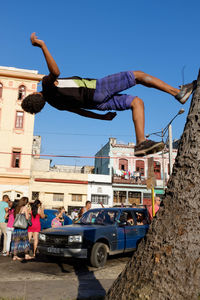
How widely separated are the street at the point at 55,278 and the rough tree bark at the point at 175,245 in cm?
237

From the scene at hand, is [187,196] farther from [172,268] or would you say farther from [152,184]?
[152,184]

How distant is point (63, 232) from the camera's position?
8.14m

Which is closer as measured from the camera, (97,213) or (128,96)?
(128,96)

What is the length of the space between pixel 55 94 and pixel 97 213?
21.1ft

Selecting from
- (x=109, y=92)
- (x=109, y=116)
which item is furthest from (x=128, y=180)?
(x=109, y=92)

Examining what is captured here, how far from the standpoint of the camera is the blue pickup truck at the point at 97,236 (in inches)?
310

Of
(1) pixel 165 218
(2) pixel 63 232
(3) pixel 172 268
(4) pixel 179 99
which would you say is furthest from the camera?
(2) pixel 63 232

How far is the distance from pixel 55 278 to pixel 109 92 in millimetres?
4944

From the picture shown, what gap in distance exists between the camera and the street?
5.26 m

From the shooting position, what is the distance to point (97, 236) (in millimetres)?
8148

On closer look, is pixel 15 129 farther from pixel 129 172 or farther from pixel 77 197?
pixel 129 172

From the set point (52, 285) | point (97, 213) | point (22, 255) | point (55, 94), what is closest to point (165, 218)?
point (55, 94)

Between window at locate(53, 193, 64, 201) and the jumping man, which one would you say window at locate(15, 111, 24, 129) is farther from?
the jumping man

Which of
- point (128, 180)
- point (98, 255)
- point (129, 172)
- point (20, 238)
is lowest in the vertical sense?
point (98, 255)
